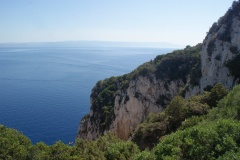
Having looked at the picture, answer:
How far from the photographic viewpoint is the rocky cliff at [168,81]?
39.3 metres

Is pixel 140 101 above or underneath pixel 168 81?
underneath

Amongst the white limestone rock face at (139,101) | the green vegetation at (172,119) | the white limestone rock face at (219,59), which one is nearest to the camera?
the green vegetation at (172,119)

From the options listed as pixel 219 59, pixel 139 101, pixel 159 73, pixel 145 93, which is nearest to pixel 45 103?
pixel 139 101

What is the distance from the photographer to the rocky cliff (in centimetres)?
3931

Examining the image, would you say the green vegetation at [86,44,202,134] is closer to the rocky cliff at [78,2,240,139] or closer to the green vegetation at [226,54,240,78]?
the rocky cliff at [78,2,240,139]

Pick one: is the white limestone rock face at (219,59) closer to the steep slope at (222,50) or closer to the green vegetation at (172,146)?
the steep slope at (222,50)

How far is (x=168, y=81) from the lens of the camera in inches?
1962

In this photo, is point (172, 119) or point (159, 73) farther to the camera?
point (159, 73)

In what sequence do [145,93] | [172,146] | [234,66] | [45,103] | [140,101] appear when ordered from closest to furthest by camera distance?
[172,146] < [234,66] < [140,101] < [145,93] < [45,103]

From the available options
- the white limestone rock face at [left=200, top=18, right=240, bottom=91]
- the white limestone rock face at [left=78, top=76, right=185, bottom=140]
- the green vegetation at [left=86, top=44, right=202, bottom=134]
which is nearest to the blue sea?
the green vegetation at [left=86, top=44, right=202, bottom=134]

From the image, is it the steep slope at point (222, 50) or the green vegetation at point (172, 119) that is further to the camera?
the steep slope at point (222, 50)

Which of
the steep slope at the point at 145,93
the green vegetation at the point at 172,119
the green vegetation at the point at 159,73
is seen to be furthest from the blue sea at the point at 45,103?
the green vegetation at the point at 172,119

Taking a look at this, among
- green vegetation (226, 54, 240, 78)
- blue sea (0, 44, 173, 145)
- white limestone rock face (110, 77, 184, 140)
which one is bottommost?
blue sea (0, 44, 173, 145)

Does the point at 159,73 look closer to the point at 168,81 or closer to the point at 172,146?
the point at 168,81
